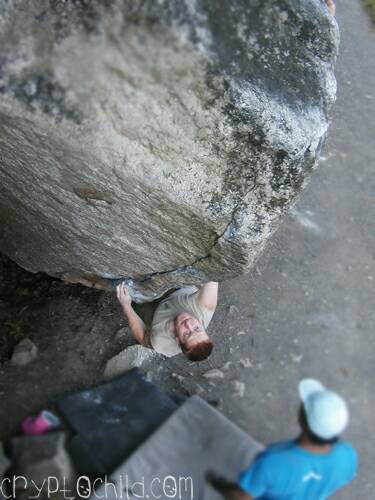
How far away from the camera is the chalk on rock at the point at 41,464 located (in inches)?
51.1

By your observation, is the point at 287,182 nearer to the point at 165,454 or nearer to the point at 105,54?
the point at 105,54

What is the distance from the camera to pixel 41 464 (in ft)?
4.25

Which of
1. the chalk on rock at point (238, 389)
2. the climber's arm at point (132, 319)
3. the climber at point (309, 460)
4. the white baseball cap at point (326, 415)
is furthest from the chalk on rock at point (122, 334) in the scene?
the white baseball cap at point (326, 415)

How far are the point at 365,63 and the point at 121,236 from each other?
2.91 m

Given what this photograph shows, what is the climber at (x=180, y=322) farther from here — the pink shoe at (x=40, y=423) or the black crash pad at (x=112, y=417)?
the pink shoe at (x=40, y=423)

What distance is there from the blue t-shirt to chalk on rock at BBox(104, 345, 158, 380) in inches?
29.9

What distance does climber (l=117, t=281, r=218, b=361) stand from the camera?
192 cm

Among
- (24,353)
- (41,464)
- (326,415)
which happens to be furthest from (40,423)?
(326,415)

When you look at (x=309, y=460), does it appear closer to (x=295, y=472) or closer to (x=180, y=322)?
(x=295, y=472)

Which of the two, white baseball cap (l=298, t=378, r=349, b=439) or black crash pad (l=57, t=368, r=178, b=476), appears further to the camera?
black crash pad (l=57, t=368, r=178, b=476)

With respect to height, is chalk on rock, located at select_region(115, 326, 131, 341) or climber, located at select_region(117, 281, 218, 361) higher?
Result: climber, located at select_region(117, 281, 218, 361)

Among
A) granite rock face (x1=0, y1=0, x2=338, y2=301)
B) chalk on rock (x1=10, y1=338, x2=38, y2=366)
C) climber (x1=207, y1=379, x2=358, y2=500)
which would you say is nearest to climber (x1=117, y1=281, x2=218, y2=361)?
granite rock face (x1=0, y1=0, x2=338, y2=301)

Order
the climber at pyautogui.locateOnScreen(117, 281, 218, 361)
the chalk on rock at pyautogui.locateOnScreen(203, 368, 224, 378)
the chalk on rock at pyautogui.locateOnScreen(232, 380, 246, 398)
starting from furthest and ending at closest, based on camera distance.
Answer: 1. the climber at pyautogui.locateOnScreen(117, 281, 218, 361)
2. the chalk on rock at pyautogui.locateOnScreen(203, 368, 224, 378)
3. the chalk on rock at pyautogui.locateOnScreen(232, 380, 246, 398)

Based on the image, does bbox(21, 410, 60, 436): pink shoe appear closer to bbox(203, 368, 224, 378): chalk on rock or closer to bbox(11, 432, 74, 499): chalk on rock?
bbox(11, 432, 74, 499): chalk on rock
